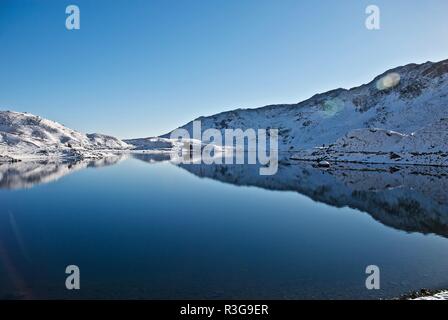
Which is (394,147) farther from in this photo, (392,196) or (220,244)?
(220,244)

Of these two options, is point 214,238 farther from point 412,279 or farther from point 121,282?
point 412,279

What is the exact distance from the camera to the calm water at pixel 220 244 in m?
15.5

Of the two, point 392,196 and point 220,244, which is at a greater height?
point 392,196

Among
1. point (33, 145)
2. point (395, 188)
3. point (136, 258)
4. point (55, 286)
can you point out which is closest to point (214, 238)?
point (136, 258)

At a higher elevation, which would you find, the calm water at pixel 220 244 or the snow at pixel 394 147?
the snow at pixel 394 147

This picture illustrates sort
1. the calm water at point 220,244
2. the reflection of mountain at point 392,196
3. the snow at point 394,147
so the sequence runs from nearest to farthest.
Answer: the calm water at point 220,244, the reflection of mountain at point 392,196, the snow at point 394,147

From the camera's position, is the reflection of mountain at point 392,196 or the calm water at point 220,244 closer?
the calm water at point 220,244

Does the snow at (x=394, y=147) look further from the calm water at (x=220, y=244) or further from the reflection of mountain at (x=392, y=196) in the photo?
the calm water at (x=220, y=244)

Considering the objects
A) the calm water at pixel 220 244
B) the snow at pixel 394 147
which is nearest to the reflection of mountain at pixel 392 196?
the calm water at pixel 220 244

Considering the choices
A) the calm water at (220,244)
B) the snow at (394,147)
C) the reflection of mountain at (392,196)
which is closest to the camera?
the calm water at (220,244)

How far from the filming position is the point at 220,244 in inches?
880

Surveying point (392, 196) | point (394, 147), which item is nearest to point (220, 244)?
point (392, 196)

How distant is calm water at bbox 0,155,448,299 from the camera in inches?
609
